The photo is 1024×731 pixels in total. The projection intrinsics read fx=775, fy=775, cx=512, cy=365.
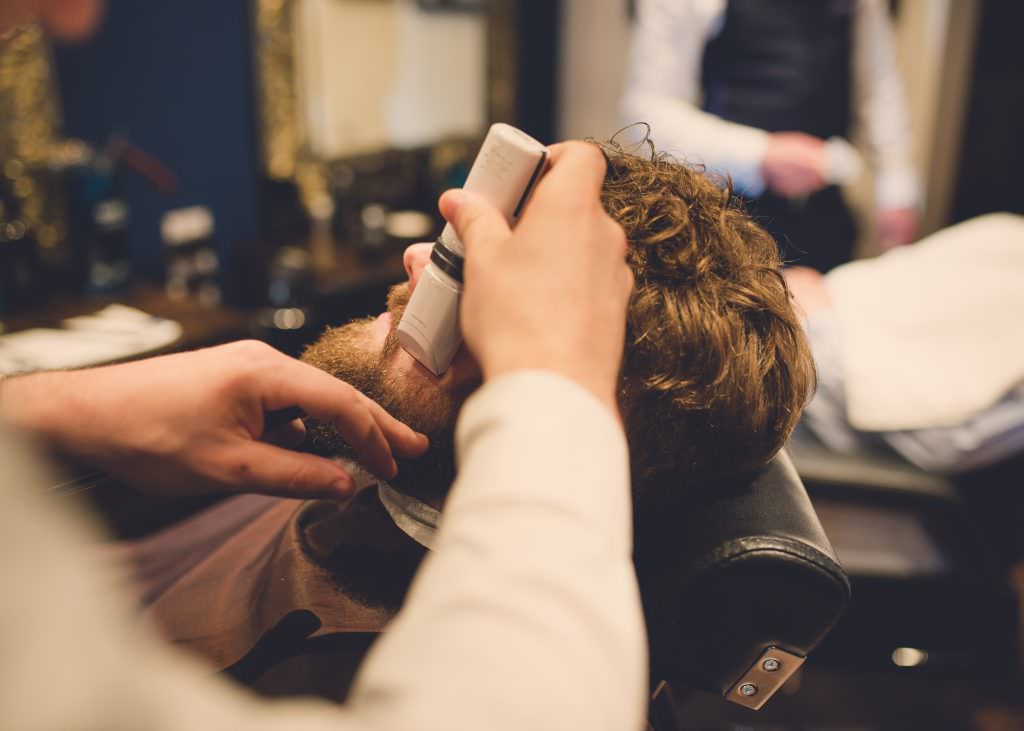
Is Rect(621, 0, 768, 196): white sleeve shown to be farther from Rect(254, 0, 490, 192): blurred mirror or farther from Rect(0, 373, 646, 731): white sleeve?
Rect(0, 373, 646, 731): white sleeve

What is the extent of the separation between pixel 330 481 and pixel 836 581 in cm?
56

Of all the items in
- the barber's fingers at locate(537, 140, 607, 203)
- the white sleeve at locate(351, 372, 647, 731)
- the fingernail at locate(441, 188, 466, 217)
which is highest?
the barber's fingers at locate(537, 140, 607, 203)

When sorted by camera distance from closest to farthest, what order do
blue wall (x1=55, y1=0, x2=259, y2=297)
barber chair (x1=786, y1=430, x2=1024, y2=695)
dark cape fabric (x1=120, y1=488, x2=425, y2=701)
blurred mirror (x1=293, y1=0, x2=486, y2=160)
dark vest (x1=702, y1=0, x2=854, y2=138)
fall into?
dark cape fabric (x1=120, y1=488, x2=425, y2=701)
barber chair (x1=786, y1=430, x2=1024, y2=695)
dark vest (x1=702, y1=0, x2=854, y2=138)
blue wall (x1=55, y1=0, x2=259, y2=297)
blurred mirror (x1=293, y1=0, x2=486, y2=160)

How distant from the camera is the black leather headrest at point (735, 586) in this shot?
0.78 meters

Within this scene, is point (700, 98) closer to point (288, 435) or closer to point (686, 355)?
point (686, 355)

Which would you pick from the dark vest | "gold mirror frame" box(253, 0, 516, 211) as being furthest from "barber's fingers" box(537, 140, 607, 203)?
"gold mirror frame" box(253, 0, 516, 211)

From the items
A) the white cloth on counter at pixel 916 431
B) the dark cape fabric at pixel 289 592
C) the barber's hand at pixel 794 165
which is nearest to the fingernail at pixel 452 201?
the dark cape fabric at pixel 289 592

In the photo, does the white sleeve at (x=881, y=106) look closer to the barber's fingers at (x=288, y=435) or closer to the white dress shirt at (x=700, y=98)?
the white dress shirt at (x=700, y=98)

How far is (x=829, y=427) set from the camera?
1705mm

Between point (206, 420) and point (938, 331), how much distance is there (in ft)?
4.89

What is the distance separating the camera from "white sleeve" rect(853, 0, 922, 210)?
2.45m

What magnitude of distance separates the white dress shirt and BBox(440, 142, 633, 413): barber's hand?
1747 millimetres

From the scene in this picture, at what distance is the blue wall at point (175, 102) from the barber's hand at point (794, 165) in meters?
2.01

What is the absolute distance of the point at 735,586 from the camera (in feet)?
2.60
